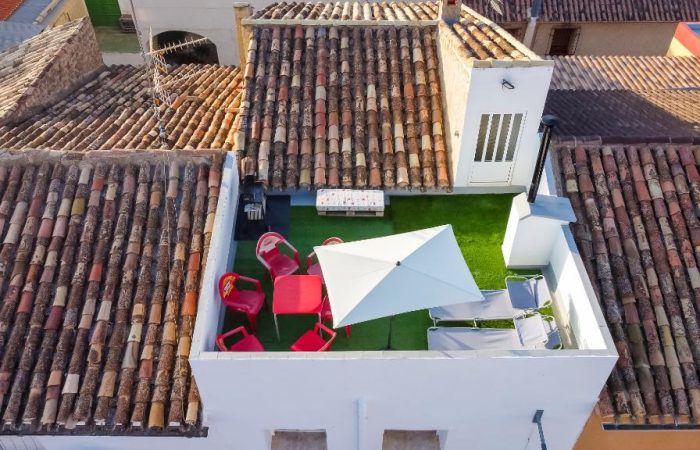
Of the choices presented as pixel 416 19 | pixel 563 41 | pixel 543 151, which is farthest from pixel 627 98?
pixel 563 41

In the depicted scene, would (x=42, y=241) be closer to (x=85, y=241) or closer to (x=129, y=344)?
(x=85, y=241)

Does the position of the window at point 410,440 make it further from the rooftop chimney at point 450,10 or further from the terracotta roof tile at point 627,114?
the rooftop chimney at point 450,10

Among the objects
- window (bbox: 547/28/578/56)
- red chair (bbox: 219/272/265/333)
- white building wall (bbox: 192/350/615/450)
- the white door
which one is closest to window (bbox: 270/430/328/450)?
white building wall (bbox: 192/350/615/450)

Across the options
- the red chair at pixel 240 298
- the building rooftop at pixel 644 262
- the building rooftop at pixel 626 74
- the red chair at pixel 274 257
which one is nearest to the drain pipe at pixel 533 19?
the building rooftop at pixel 626 74

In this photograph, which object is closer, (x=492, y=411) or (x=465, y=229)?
(x=492, y=411)

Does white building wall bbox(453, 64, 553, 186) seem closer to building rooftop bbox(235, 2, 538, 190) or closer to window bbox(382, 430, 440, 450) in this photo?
building rooftop bbox(235, 2, 538, 190)

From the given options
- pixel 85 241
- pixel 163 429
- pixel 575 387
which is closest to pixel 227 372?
pixel 163 429
